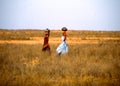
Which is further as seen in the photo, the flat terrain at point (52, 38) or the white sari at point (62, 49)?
the flat terrain at point (52, 38)

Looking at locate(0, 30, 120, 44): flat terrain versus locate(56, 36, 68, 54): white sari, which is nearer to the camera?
locate(56, 36, 68, 54): white sari

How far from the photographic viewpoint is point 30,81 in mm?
9047

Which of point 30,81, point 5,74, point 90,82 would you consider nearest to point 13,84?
point 30,81

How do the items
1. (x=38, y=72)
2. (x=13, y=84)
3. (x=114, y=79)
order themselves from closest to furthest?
(x=13, y=84), (x=114, y=79), (x=38, y=72)

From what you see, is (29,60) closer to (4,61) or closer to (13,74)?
(4,61)

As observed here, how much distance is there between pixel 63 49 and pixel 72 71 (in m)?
5.49

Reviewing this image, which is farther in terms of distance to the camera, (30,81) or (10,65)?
(10,65)

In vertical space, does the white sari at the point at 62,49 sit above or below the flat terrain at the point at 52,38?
above

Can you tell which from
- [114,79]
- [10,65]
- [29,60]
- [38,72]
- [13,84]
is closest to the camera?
[13,84]

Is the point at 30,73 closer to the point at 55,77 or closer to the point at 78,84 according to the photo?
the point at 55,77

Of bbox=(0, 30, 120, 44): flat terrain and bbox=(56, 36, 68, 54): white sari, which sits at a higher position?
bbox=(56, 36, 68, 54): white sari

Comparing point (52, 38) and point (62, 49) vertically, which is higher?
point (62, 49)

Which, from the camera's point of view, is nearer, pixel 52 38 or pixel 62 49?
pixel 62 49

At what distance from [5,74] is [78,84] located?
280 centimetres
